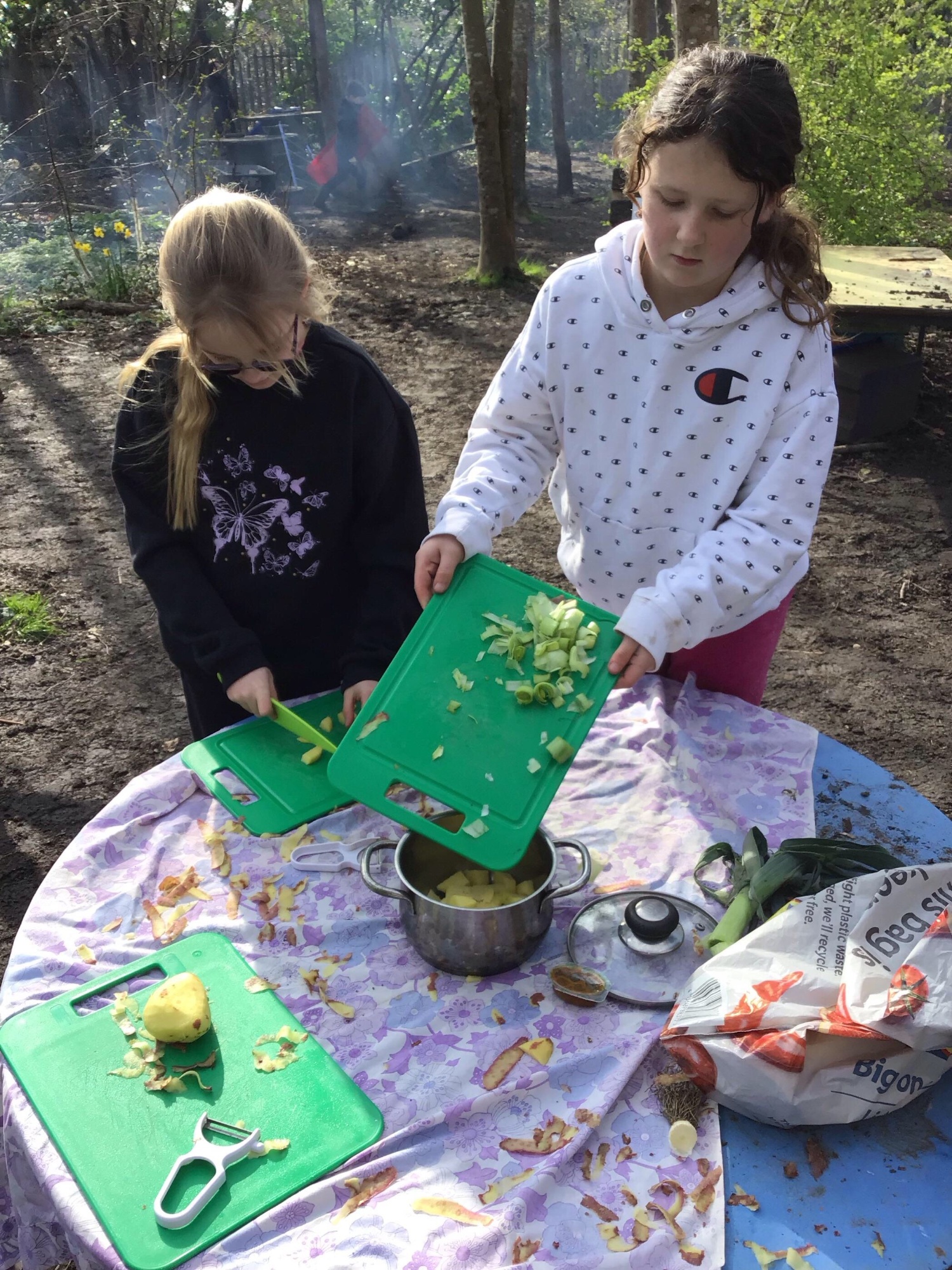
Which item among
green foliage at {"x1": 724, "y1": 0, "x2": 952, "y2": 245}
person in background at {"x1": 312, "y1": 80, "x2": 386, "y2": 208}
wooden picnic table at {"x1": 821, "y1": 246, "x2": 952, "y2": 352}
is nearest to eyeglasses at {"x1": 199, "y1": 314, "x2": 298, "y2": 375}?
wooden picnic table at {"x1": 821, "y1": 246, "x2": 952, "y2": 352}

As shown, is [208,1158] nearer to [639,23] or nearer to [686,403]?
[686,403]

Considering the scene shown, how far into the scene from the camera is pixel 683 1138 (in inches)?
46.8

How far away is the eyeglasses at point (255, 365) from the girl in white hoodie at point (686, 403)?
1.23ft

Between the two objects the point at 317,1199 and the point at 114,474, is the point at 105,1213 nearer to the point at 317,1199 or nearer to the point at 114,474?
the point at 317,1199

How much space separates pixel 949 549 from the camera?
179 inches

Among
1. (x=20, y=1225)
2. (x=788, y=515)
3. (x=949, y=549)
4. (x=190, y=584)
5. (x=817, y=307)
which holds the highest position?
(x=817, y=307)

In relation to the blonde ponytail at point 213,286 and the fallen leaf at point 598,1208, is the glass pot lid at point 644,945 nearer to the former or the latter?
the fallen leaf at point 598,1208

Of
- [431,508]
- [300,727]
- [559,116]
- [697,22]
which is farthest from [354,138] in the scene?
[300,727]

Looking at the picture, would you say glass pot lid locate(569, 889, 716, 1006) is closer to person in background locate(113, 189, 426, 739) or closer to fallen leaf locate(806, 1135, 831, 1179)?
fallen leaf locate(806, 1135, 831, 1179)

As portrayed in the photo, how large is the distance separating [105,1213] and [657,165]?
1.61m

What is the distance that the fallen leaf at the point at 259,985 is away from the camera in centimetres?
138

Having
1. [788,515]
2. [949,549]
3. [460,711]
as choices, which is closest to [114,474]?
[460,711]

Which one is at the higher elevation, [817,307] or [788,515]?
[817,307]

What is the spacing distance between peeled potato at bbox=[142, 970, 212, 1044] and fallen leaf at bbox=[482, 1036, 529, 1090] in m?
0.36
